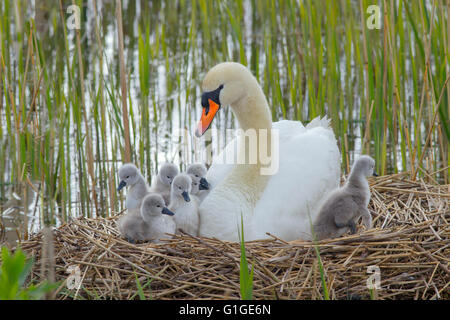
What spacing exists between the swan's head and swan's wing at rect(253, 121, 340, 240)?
1.65 ft

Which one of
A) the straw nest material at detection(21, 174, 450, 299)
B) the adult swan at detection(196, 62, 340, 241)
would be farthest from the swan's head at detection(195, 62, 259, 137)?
the straw nest material at detection(21, 174, 450, 299)

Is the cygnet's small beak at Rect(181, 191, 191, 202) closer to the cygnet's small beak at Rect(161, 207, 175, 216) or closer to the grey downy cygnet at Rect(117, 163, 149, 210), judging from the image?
the cygnet's small beak at Rect(161, 207, 175, 216)

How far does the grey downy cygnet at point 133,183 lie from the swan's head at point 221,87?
56 centimetres

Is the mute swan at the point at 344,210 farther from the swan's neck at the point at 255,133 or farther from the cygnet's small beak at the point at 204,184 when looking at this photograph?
the cygnet's small beak at the point at 204,184

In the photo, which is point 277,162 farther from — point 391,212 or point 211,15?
point 211,15

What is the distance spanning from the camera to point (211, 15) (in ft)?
20.1

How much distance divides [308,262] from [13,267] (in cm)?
166

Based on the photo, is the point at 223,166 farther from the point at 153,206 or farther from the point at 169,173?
the point at 153,206

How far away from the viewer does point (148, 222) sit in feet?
12.7

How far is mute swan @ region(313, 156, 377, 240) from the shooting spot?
Result: 3857mm

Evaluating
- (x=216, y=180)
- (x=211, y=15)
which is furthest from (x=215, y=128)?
(x=216, y=180)

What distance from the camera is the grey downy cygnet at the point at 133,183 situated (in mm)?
4145

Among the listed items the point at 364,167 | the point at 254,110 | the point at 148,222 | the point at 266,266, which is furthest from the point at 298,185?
the point at 148,222

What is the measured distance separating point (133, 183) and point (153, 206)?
1.46 ft
